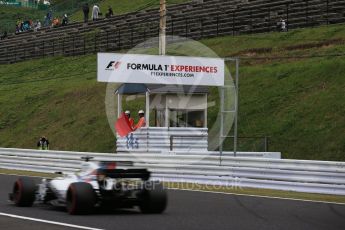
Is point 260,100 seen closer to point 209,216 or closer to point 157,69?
point 157,69

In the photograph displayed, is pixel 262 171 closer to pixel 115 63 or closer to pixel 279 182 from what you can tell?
pixel 279 182

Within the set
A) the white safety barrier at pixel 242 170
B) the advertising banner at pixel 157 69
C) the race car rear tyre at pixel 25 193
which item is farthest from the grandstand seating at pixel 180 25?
the race car rear tyre at pixel 25 193

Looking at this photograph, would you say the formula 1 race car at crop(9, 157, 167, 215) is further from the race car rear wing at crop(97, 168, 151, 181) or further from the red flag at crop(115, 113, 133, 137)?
the red flag at crop(115, 113, 133, 137)

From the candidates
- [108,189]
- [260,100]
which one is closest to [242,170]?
[108,189]

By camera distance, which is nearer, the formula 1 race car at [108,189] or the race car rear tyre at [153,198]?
the formula 1 race car at [108,189]

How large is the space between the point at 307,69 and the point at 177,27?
65.3ft

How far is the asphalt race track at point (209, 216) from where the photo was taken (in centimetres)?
1279

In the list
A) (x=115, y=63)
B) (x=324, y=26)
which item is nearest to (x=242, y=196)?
(x=115, y=63)

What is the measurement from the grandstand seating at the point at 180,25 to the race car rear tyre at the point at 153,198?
29.0 m

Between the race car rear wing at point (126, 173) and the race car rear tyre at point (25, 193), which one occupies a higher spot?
the race car rear wing at point (126, 173)

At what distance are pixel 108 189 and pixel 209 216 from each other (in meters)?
1.84

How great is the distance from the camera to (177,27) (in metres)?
53.7

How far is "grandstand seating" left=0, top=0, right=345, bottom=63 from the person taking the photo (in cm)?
4434

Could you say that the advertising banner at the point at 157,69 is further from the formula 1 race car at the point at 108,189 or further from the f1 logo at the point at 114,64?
the formula 1 race car at the point at 108,189
